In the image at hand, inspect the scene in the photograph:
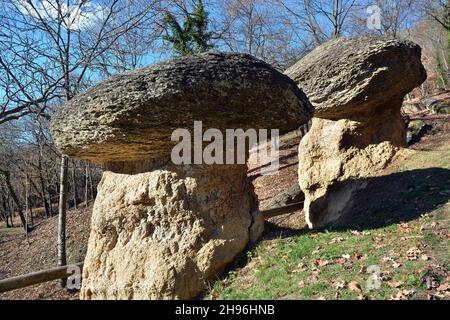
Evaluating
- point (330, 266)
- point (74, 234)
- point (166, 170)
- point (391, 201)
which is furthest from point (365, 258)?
point (74, 234)

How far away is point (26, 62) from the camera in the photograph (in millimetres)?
8656

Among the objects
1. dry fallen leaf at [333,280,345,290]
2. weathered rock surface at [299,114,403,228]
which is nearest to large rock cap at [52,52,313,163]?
dry fallen leaf at [333,280,345,290]

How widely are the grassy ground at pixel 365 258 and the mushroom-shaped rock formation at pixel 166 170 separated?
43 cm

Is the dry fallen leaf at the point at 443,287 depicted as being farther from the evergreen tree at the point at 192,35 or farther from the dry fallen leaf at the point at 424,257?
the evergreen tree at the point at 192,35

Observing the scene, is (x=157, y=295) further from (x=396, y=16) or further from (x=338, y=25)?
(x=396, y=16)

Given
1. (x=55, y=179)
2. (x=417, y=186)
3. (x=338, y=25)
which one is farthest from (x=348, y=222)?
(x=55, y=179)

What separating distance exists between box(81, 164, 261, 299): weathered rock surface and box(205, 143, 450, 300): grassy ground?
0.36 meters

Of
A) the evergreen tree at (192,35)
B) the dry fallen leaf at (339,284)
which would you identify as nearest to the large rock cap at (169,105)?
the dry fallen leaf at (339,284)

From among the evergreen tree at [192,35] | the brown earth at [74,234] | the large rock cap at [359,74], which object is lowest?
the brown earth at [74,234]

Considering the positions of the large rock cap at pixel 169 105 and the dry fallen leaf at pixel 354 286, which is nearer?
the dry fallen leaf at pixel 354 286

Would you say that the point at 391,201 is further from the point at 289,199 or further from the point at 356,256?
the point at 289,199

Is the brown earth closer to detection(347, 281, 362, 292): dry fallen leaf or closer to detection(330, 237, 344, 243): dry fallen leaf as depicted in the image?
detection(330, 237, 344, 243): dry fallen leaf

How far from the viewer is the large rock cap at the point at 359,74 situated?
25.0 ft

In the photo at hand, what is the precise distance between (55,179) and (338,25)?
2094 cm
